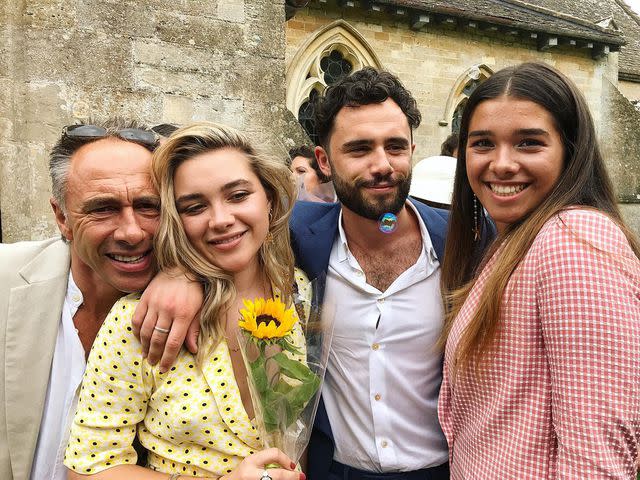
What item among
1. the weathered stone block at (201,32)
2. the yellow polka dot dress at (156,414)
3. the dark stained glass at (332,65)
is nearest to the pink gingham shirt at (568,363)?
the yellow polka dot dress at (156,414)

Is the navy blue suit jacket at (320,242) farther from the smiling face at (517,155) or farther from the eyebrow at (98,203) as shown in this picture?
the eyebrow at (98,203)

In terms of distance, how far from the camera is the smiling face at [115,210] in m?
1.99

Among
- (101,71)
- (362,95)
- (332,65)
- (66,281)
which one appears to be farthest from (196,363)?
(332,65)

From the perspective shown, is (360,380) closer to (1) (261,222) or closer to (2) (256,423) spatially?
(2) (256,423)

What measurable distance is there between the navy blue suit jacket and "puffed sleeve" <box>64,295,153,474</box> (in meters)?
0.79

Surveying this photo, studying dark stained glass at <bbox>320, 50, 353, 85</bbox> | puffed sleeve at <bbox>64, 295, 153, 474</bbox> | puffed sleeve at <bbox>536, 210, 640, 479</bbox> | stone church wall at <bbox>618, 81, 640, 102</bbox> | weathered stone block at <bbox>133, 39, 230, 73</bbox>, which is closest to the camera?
puffed sleeve at <bbox>536, 210, 640, 479</bbox>

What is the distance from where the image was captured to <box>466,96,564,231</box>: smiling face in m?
1.74

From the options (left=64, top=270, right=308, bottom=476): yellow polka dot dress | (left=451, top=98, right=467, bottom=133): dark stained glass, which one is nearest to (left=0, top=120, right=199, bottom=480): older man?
(left=64, top=270, right=308, bottom=476): yellow polka dot dress

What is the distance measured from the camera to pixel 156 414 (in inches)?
69.5

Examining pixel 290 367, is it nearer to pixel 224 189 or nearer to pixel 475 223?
pixel 224 189

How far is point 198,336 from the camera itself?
1.84 m

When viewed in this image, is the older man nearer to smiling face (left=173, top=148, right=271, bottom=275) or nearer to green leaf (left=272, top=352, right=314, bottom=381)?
smiling face (left=173, top=148, right=271, bottom=275)

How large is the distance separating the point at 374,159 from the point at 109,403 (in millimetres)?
1403

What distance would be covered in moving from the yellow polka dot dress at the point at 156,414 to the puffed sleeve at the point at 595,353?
922 millimetres
